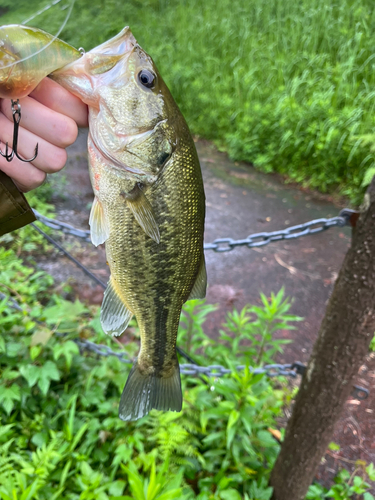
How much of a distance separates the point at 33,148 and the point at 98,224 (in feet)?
0.97

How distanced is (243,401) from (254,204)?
3914mm

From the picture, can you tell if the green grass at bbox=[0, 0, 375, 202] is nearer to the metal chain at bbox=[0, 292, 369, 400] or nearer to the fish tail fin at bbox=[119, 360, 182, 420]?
the metal chain at bbox=[0, 292, 369, 400]

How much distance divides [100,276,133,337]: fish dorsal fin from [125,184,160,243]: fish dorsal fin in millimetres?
272

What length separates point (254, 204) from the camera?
18.2 ft

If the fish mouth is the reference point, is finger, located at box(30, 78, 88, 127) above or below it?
below

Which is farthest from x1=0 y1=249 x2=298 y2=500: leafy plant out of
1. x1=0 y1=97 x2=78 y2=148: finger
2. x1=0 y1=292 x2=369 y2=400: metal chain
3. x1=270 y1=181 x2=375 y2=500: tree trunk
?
x1=0 y1=97 x2=78 y2=148: finger

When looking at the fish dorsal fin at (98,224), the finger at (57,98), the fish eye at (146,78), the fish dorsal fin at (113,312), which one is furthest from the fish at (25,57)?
the fish dorsal fin at (113,312)

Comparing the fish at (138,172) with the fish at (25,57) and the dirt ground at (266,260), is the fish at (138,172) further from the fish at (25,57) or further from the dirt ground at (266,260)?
the dirt ground at (266,260)

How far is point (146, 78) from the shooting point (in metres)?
1.08

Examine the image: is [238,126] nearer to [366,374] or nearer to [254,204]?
[254,204]

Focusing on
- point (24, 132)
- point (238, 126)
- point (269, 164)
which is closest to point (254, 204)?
point (269, 164)

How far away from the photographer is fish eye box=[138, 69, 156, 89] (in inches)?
42.4

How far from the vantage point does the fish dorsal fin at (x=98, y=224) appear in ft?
3.69

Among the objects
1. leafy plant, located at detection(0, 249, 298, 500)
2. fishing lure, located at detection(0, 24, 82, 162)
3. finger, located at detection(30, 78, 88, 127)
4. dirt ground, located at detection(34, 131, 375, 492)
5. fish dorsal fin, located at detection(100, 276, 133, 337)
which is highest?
fishing lure, located at detection(0, 24, 82, 162)
